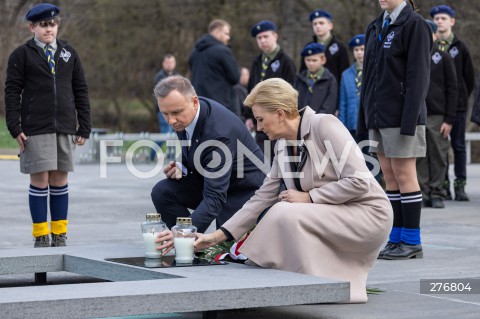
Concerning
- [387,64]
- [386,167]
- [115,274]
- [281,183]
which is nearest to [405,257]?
[386,167]

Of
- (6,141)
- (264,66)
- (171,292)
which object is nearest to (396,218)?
(171,292)

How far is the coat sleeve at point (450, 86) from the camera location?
42.0 ft

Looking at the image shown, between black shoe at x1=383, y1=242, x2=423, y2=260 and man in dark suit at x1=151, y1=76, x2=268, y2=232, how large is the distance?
56.9 inches

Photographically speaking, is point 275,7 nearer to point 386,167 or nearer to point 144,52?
point 144,52

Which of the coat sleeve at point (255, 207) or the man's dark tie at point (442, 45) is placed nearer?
the coat sleeve at point (255, 207)

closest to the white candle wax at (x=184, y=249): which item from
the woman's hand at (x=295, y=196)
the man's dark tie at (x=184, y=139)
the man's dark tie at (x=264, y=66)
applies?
the woman's hand at (x=295, y=196)

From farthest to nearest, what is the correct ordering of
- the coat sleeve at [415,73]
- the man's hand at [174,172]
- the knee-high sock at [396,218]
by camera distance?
the knee-high sock at [396,218] → the coat sleeve at [415,73] → the man's hand at [174,172]

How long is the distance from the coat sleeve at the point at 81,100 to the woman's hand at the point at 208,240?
130 inches

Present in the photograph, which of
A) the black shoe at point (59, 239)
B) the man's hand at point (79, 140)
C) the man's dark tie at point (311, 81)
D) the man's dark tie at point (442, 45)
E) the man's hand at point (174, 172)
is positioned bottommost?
the black shoe at point (59, 239)

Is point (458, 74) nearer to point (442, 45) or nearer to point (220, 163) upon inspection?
point (442, 45)

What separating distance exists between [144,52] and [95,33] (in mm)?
1711

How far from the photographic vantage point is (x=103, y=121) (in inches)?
1378

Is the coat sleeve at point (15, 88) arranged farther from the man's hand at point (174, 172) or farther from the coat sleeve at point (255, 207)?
the coat sleeve at point (255, 207)

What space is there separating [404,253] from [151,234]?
259cm
